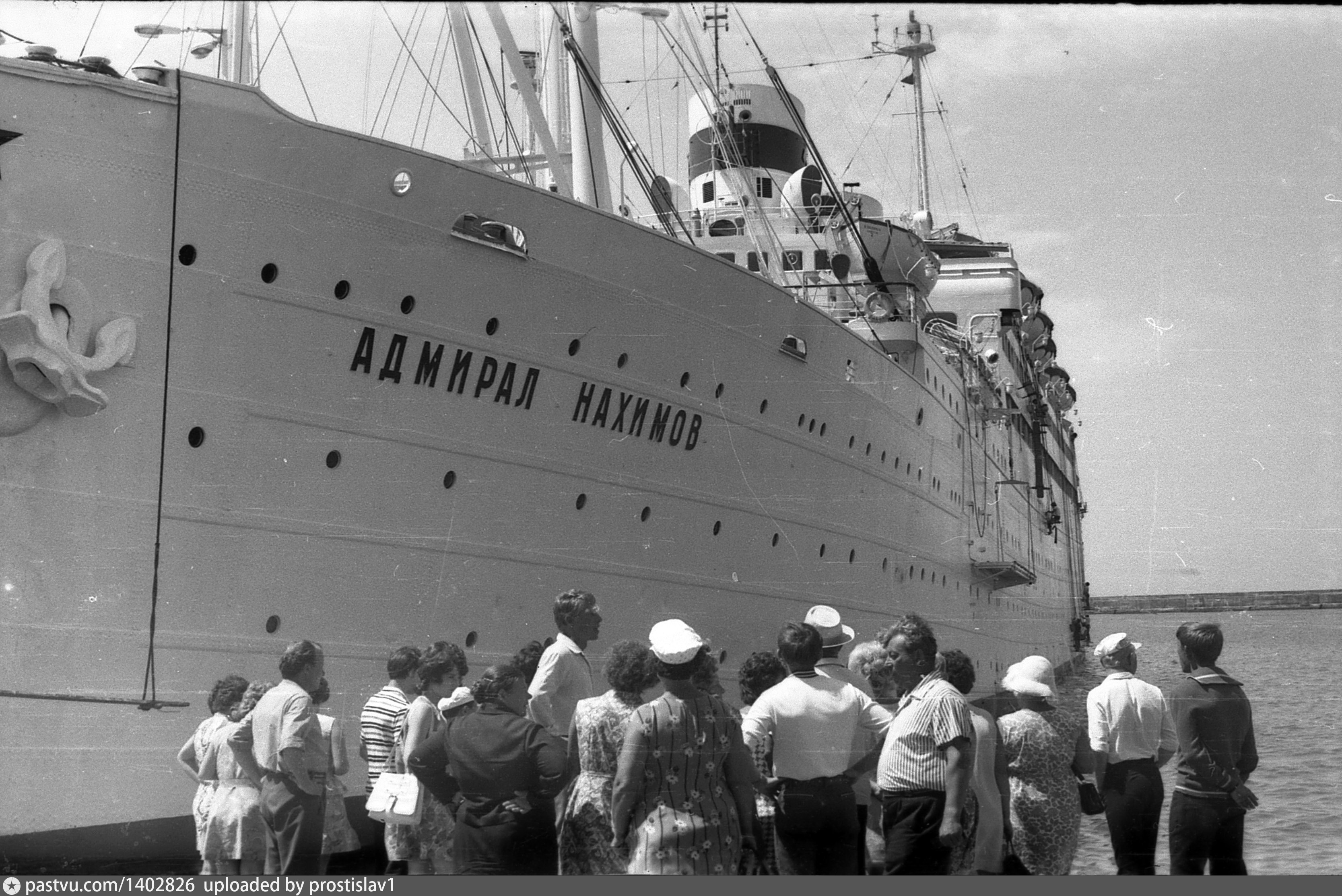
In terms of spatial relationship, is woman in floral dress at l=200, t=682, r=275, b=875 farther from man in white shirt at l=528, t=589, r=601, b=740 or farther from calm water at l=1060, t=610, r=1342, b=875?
calm water at l=1060, t=610, r=1342, b=875

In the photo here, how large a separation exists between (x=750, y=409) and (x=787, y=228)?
32.5 feet

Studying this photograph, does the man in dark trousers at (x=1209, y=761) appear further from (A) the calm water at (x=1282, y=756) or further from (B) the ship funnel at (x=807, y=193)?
(B) the ship funnel at (x=807, y=193)

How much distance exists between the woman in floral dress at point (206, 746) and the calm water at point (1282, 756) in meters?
3.94

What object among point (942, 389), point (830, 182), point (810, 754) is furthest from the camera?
point (942, 389)

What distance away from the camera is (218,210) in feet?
26.1

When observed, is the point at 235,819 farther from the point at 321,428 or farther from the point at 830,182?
the point at 830,182

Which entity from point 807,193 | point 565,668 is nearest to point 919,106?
point 807,193

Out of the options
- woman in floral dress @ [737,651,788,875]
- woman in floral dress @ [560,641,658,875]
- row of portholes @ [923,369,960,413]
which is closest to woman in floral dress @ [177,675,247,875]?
woman in floral dress @ [560,641,658,875]

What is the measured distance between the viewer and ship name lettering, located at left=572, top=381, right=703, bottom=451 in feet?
32.2

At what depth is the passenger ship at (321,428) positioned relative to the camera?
285 inches

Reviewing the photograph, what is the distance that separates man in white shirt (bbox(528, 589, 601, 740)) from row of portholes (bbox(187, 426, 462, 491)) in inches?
117

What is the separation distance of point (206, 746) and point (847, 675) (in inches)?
108

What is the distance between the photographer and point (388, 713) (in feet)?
19.0
